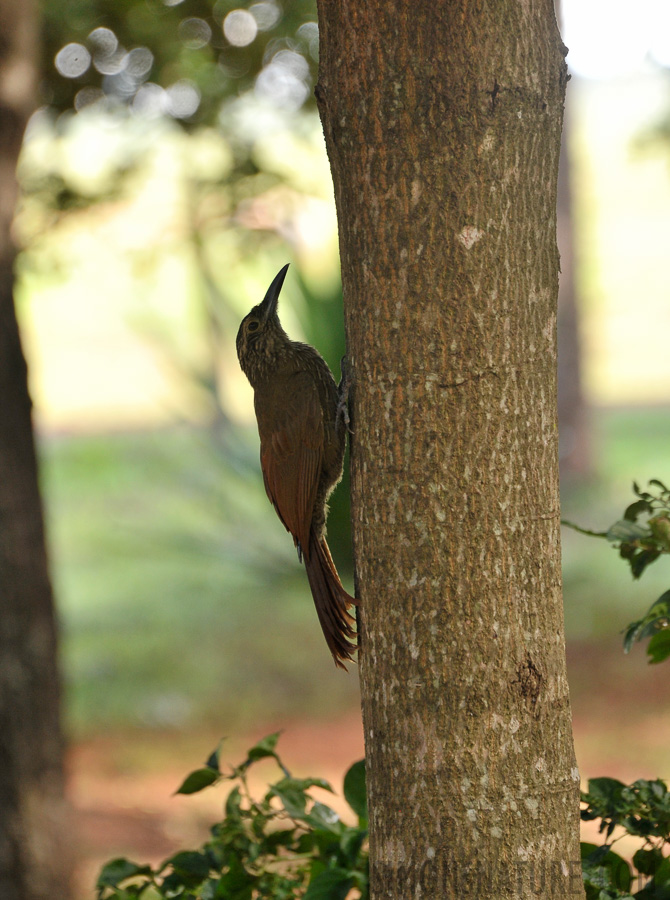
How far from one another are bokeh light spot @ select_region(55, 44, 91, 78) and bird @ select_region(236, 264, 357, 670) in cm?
273

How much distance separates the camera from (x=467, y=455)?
1378 millimetres

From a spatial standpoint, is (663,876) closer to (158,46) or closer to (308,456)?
(308,456)

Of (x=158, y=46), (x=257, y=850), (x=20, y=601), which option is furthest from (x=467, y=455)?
(x=158, y=46)

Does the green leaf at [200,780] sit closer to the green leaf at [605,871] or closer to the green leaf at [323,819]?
the green leaf at [323,819]

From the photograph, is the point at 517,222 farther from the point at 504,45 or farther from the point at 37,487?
the point at 37,487

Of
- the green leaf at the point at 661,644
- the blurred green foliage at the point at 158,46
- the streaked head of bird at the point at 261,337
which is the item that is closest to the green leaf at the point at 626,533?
the green leaf at the point at 661,644

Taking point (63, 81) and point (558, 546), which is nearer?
point (558, 546)

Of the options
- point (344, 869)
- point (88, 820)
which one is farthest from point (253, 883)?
point (88, 820)

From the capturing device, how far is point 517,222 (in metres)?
1.39

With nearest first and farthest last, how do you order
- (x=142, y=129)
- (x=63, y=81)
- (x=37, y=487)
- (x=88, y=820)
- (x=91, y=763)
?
(x=37, y=487)
(x=63, y=81)
(x=142, y=129)
(x=88, y=820)
(x=91, y=763)

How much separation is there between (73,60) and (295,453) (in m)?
3.27

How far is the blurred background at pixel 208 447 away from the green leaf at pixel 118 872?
262 cm

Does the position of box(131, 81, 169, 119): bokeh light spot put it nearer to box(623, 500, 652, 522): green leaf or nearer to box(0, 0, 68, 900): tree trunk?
box(0, 0, 68, 900): tree trunk

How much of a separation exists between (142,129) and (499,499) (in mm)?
4560
